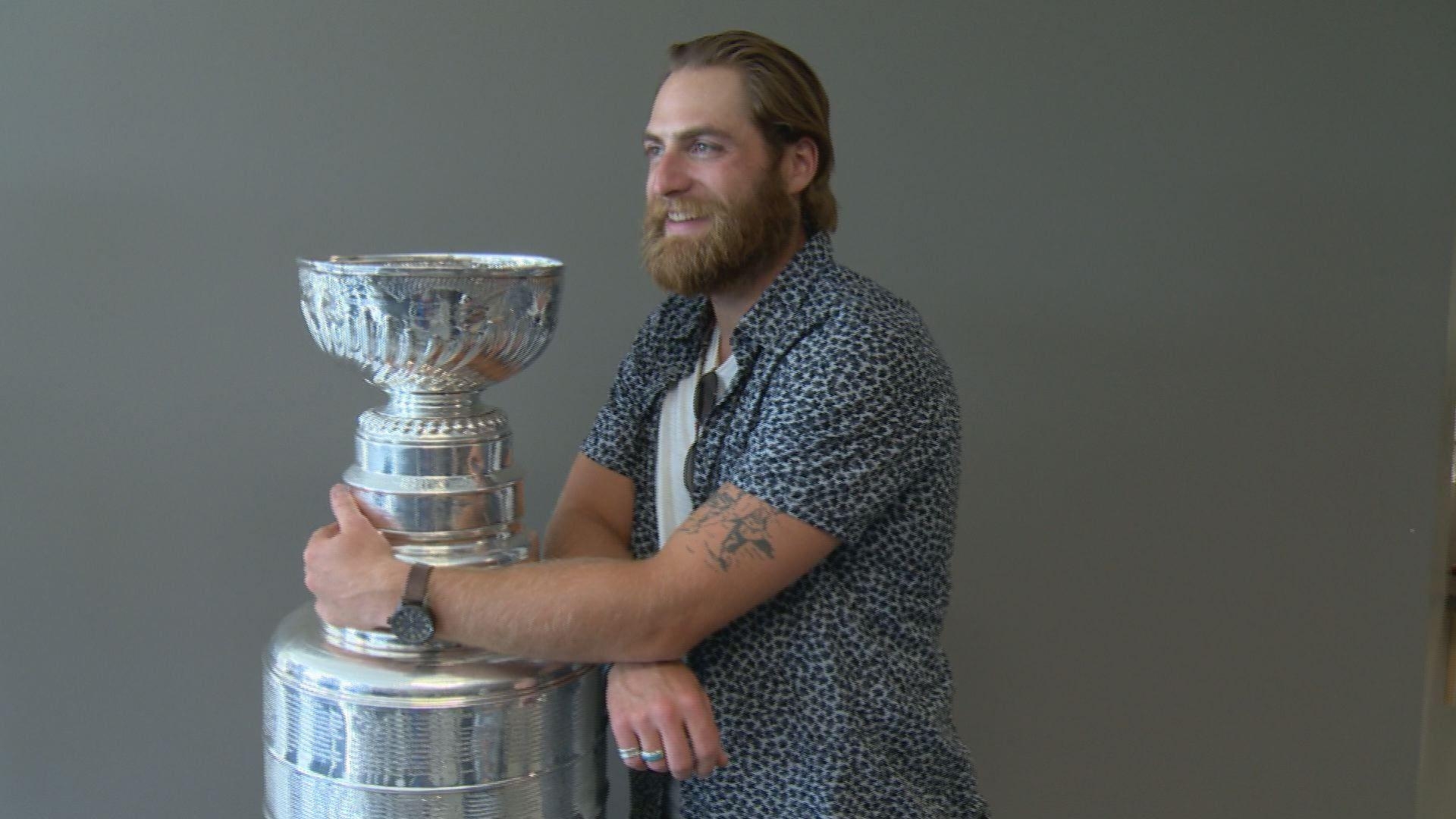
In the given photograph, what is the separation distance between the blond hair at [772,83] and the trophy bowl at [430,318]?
330mm

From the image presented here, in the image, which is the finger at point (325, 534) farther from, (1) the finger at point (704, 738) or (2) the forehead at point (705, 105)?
(2) the forehead at point (705, 105)

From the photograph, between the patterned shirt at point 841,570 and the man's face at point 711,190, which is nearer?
the patterned shirt at point 841,570

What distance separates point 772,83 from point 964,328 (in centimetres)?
62

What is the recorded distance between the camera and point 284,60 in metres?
1.74

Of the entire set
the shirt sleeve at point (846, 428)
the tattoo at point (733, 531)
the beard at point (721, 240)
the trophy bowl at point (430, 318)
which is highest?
the beard at point (721, 240)

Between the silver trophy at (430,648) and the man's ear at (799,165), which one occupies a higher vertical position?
the man's ear at (799,165)

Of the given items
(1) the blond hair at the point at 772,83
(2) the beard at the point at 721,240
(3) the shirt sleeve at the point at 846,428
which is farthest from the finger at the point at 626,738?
(1) the blond hair at the point at 772,83

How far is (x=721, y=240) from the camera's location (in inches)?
54.8

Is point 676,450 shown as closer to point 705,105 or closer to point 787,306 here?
point 787,306

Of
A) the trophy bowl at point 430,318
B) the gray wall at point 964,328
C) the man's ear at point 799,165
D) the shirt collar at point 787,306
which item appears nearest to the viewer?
the trophy bowl at point 430,318

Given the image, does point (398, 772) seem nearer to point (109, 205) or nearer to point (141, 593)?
point (141, 593)

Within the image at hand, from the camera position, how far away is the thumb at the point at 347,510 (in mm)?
1233

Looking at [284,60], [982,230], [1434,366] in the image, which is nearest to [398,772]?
[284,60]

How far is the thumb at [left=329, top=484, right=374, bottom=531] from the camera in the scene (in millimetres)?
1233
